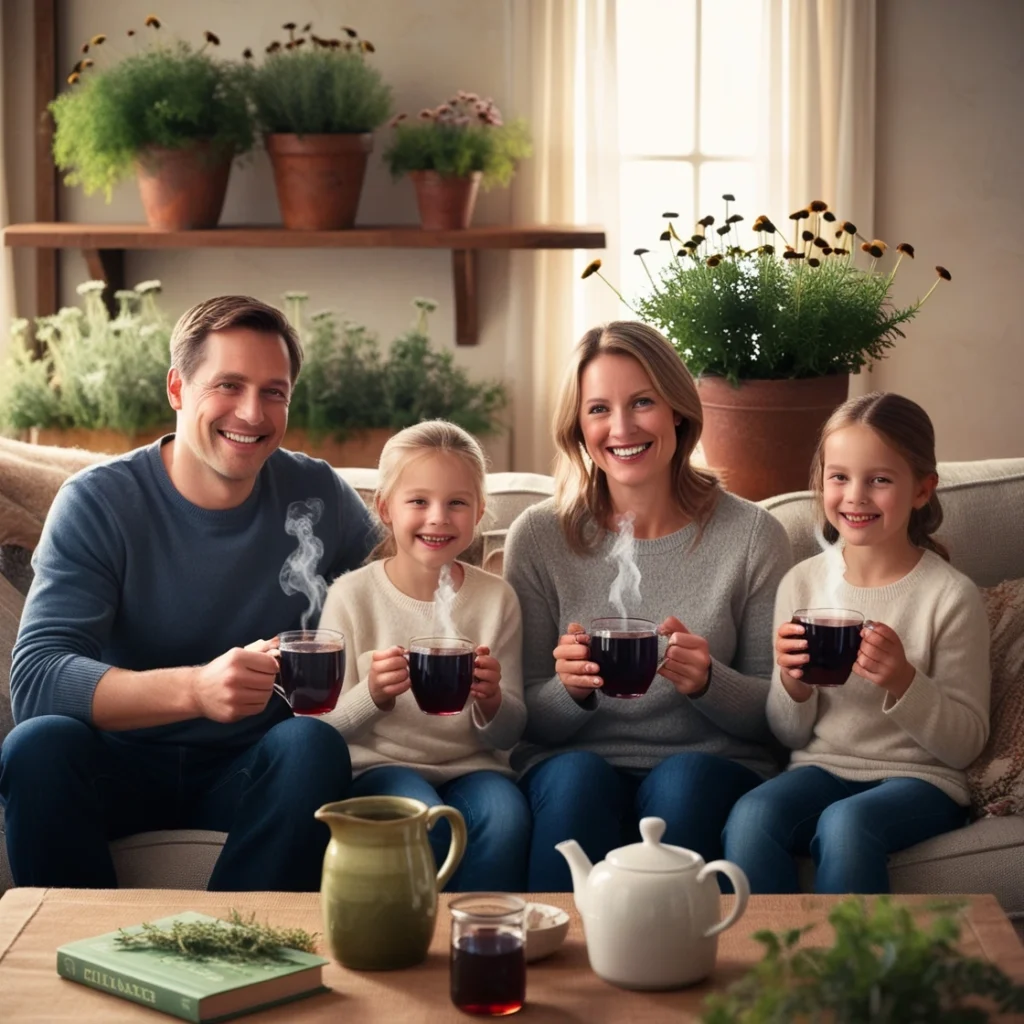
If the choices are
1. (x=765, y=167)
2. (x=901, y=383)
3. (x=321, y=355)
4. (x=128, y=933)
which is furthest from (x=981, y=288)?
(x=128, y=933)

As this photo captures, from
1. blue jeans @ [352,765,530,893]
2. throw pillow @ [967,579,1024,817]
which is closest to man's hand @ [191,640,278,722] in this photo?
blue jeans @ [352,765,530,893]

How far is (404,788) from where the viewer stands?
7.61 feet

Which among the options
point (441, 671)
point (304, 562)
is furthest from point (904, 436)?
point (304, 562)

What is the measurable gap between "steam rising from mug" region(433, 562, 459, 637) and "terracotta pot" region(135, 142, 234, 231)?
217 centimetres

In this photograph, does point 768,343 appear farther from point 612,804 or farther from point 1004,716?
point 612,804

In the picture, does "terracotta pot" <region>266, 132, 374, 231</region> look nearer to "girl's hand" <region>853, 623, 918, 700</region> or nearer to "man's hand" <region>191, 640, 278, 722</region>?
"man's hand" <region>191, 640, 278, 722</region>

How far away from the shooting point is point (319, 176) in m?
4.32

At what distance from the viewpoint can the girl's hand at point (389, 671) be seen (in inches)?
88.4

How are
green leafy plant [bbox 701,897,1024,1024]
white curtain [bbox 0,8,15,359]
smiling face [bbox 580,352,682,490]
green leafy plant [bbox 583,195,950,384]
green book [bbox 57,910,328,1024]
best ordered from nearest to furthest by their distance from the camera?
green leafy plant [bbox 701,897,1024,1024], green book [bbox 57,910,328,1024], smiling face [bbox 580,352,682,490], green leafy plant [bbox 583,195,950,384], white curtain [bbox 0,8,15,359]

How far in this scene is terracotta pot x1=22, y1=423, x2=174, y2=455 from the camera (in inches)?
168

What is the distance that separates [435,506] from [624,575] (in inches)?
14.0

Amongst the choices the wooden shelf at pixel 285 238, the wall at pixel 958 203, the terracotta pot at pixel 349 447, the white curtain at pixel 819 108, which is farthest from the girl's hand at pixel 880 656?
the wall at pixel 958 203

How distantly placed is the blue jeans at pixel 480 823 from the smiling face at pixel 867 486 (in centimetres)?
69

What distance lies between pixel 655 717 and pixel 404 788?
0.47 m
